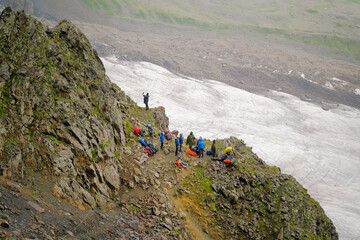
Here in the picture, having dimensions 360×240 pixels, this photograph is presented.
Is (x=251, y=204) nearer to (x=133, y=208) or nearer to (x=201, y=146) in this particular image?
(x=201, y=146)

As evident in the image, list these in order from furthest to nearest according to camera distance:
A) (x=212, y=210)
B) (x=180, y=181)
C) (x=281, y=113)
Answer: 1. (x=281, y=113)
2. (x=180, y=181)
3. (x=212, y=210)

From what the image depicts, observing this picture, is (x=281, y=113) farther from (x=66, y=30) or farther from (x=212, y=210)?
(x=66, y=30)

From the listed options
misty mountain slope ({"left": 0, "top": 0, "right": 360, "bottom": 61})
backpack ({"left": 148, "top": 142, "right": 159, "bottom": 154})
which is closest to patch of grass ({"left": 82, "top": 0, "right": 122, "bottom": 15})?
misty mountain slope ({"left": 0, "top": 0, "right": 360, "bottom": 61})

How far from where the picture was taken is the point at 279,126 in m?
50.3

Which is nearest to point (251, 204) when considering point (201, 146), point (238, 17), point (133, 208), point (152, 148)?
point (201, 146)

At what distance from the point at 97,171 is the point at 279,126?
44.4 m

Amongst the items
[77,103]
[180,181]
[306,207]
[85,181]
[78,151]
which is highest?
[77,103]

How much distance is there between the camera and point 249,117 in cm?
5222

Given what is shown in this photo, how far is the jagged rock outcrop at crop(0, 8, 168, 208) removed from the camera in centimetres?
1101

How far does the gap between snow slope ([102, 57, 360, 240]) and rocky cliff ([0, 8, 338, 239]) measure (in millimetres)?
18494

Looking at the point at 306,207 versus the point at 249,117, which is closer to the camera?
the point at 306,207

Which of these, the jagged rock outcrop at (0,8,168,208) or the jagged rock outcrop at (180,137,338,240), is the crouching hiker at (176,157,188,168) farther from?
the jagged rock outcrop at (0,8,168,208)

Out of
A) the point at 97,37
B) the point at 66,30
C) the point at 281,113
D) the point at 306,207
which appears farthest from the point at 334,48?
the point at 66,30

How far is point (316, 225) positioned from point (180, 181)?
1034 cm
